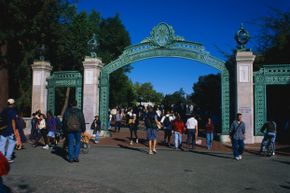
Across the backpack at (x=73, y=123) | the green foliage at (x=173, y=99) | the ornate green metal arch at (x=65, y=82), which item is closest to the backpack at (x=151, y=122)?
the backpack at (x=73, y=123)

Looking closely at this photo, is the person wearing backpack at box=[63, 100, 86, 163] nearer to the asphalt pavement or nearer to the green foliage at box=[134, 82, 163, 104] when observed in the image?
the asphalt pavement

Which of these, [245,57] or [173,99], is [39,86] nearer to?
[245,57]

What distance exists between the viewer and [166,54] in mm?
18312

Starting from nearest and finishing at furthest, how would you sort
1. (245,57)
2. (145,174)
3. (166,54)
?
(145,174) → (245,57) → (166,54)

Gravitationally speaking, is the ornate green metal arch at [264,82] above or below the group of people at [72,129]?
above

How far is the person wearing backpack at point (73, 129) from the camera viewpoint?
32.1ft

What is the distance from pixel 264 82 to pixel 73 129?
34.2ft

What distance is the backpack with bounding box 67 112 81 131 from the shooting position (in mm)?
9812

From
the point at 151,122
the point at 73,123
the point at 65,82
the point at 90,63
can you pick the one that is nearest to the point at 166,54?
the point at 90,63

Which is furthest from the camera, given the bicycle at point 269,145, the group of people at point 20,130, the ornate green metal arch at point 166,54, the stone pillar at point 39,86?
the stone pillar at point 39,86

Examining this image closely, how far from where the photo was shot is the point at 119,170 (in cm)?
857

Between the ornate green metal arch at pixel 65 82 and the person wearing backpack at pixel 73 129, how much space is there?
8999 mm

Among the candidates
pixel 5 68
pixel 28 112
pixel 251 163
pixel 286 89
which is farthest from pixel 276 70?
pixel 28 112

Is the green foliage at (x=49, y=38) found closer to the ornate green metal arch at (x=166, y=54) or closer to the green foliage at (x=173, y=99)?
the ornate green metal arch at (x=166, y=54)
